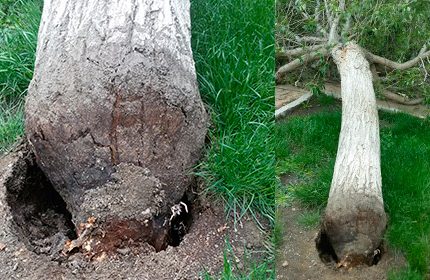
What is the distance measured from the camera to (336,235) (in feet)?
4.63

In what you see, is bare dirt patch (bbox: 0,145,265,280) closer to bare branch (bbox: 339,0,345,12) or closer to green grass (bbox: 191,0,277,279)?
green grass (bbox: 191,0,277,279)

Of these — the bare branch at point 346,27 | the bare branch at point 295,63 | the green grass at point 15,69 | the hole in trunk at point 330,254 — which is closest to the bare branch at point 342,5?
the bare branch at point 346,27

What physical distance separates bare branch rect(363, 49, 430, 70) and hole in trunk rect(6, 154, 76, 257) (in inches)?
43.5

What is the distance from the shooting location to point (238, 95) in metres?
2.33

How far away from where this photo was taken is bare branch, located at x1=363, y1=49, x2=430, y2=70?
165cm

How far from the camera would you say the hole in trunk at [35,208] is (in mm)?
2010

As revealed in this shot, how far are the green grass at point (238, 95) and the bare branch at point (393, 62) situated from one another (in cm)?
50

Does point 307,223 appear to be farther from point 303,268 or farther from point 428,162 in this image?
point 428,162

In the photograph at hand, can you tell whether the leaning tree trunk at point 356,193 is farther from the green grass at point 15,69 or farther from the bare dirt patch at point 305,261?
the green grass at point 15,69

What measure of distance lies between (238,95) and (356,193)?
100 cm

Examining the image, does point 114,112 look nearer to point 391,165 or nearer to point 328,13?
point 328,13

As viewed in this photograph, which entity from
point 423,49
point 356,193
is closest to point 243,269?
point 356,193

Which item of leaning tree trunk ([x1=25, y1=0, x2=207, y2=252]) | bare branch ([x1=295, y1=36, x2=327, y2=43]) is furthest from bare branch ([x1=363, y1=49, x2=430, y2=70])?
leaning tree trunk ([x1=25, y1=0, x2=207, y2=252])

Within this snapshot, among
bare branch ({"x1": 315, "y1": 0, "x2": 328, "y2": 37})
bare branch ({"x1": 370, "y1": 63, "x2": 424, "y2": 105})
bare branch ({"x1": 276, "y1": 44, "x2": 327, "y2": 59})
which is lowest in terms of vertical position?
bare branch ({"x1": 370, "y1": 63, "x2": 424, "y2": 105})
